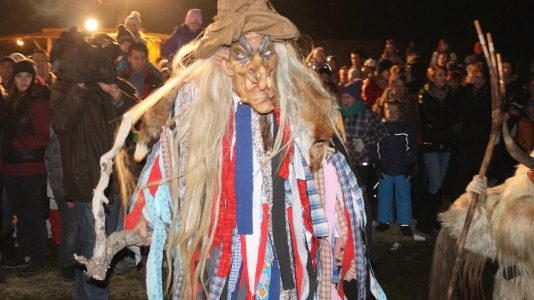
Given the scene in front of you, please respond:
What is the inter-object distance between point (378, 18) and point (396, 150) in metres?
17.3

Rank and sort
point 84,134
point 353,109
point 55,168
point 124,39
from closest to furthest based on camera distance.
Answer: point 84,134
point 55,168
point 353,109
point 124,39

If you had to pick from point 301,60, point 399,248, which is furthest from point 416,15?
point 301,60

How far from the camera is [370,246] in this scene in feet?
10.5

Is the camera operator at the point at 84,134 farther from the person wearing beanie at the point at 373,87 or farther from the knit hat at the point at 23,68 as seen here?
the person wearing beanie at the point at 373,87

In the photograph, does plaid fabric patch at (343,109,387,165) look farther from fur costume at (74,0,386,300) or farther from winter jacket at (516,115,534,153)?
fur costume at (74,0,386,300)

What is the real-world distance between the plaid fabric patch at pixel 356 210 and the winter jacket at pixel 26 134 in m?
3.93

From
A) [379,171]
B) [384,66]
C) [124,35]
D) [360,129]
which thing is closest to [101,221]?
[360,129]

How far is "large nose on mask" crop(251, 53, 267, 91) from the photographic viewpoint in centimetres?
273

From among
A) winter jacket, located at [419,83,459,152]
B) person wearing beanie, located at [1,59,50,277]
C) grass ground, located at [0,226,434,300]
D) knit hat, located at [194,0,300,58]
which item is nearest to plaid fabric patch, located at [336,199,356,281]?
knit hat, located at [194,0,300,58]

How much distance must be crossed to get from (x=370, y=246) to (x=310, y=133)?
2.36 ft

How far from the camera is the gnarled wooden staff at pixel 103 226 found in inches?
105

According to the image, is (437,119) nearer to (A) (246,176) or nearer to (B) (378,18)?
(A) (246,176)

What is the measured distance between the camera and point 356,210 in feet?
10.1

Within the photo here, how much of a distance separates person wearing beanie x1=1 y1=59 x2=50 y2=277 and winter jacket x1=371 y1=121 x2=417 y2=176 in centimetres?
392
